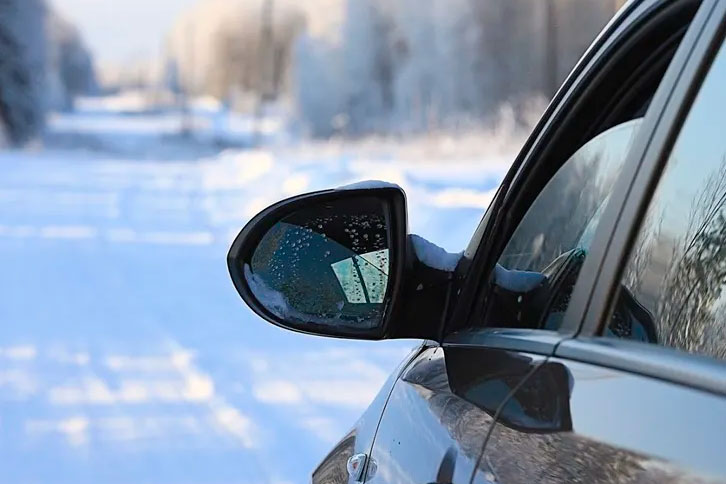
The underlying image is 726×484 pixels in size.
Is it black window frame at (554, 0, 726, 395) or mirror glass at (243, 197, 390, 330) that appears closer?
black window frame at (554, 0, 726, 395)

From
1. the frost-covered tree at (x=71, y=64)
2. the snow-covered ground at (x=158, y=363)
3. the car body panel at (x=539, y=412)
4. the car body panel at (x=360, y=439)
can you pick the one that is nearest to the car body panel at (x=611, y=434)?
the car body panel at (x=539, y=412)

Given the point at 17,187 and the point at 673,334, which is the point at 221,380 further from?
the point at 17,187

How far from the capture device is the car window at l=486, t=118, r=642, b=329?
1.89m

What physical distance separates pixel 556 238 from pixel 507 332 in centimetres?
29

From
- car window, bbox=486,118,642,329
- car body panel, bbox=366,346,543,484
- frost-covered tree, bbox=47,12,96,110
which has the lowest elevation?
frost-covered tree, bbox=47,12,96,110

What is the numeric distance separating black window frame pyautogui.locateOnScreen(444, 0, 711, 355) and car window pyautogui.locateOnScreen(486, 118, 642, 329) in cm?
4

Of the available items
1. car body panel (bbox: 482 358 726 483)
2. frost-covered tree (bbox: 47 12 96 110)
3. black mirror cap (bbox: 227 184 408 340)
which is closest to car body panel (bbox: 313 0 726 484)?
car body panel (bbox: 482 358 726 483)

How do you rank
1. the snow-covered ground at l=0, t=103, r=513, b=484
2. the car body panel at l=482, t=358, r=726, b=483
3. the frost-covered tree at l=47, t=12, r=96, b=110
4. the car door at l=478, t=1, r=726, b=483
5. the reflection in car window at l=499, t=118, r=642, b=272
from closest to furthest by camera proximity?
the car body panel at l=482, t=358, r=726, b=483, the car door at l=478, t=1, r=726, b=483, the reflection in car window at l=499, t=118, r=642, b=272, the snow-covered ground at l=0, t=103, r=513, b=484, the frost-covered tree at l=47, t=12, r=96, b=110

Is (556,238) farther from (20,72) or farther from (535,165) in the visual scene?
→ (20,72)

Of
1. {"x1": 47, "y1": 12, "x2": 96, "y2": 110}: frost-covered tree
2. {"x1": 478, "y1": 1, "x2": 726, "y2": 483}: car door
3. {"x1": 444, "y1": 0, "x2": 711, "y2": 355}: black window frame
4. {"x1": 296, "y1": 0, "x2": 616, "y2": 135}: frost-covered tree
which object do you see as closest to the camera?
{"x1": 478, "y1": 1, "x2": 726, "y2": 483}: car door

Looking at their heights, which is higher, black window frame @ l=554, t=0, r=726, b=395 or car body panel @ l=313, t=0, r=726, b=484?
black window frame @ l=554, t=0, r=726, b=395

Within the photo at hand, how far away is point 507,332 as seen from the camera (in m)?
1.92

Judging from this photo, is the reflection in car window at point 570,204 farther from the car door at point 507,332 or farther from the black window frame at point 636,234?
the black window frame at point 636,234

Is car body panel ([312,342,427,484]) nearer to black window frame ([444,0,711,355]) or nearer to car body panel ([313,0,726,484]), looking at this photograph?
car body panel ([313,0,726,484])
